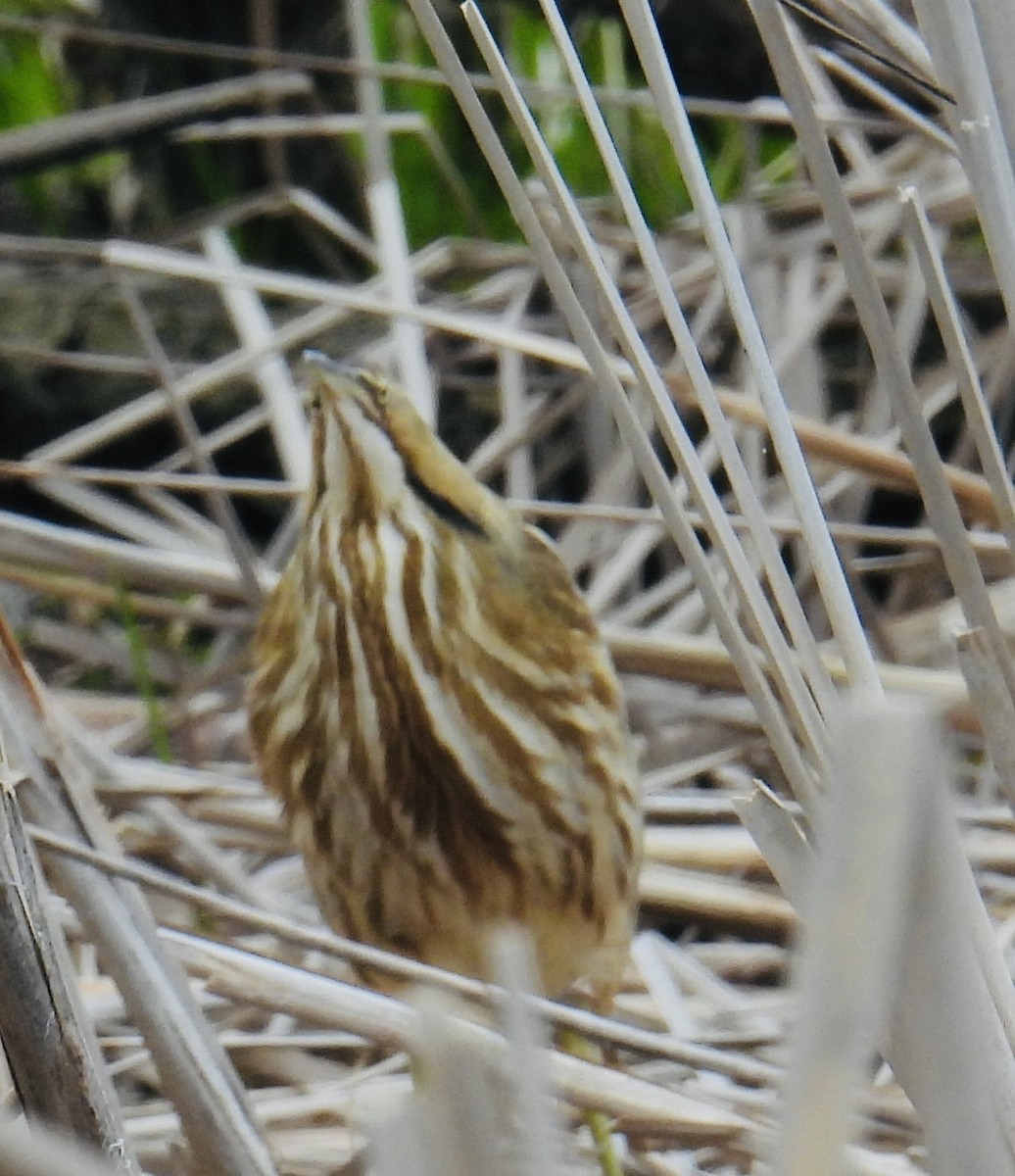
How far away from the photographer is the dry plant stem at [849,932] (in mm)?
536

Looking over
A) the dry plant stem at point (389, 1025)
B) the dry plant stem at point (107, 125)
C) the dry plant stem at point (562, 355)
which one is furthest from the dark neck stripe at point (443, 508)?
the dry plant stem at point (107, 125)

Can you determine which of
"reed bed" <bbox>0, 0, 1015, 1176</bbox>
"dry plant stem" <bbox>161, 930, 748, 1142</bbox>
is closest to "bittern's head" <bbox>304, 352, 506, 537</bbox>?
"reed bed" <bbox>0, 0, 1015, 1176</bbox>

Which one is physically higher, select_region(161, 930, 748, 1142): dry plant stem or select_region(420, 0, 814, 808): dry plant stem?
select_region(420, 0, 814, 808): dry plant stem

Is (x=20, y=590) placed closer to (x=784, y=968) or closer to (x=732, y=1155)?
(x=784, y=968)

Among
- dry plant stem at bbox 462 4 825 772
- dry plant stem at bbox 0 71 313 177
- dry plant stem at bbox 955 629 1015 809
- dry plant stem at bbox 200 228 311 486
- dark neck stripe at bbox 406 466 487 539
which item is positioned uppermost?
dry plant stem at bbox 0 71 313 177

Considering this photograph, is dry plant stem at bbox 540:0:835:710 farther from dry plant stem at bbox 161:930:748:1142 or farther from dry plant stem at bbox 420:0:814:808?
dry plant stem at bbox 161:930:748:1142

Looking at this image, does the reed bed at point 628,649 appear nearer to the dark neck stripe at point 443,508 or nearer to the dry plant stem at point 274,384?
the dry plant stem at point 274,384

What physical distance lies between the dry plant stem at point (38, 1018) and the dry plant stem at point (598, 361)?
0.31 metres

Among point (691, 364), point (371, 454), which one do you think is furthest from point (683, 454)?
point (371, 454)

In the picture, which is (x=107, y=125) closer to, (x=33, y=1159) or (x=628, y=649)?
(x=628, y=649)

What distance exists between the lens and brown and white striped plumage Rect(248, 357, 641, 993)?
4.69 ft

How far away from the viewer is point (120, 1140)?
95 centimetres

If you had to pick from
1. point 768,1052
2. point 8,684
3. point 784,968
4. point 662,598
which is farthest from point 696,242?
point 8,684

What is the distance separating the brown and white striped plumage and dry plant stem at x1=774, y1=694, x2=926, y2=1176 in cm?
86
